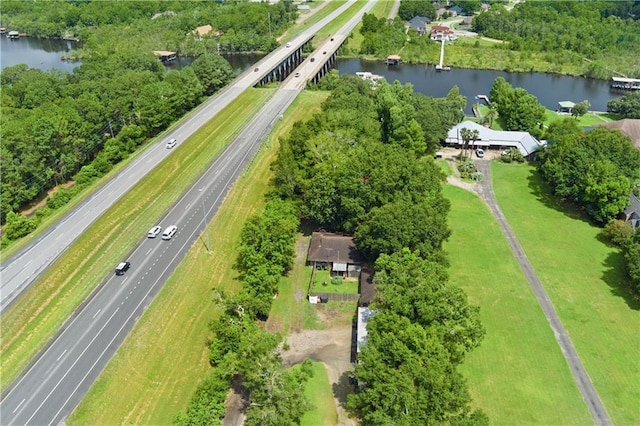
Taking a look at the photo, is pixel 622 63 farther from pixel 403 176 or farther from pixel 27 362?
pixel 27 362

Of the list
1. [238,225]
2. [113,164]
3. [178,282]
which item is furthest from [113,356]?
[113,164]

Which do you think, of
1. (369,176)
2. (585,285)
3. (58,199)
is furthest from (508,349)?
(58,199)

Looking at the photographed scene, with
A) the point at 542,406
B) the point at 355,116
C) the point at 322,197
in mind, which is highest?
the point at 355,116

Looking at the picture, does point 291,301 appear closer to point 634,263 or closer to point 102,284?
point 102,284

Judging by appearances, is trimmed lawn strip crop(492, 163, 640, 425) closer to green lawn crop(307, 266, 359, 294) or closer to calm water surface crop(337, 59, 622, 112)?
green lawn crop(307, 266, 359, 294)

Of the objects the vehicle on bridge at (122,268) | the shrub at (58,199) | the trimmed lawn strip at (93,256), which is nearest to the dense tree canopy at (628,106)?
the trimmed lawn strip at (93,256)
